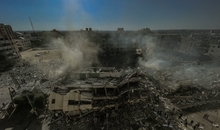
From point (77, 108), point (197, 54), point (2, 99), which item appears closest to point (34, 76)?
point (2, 99)

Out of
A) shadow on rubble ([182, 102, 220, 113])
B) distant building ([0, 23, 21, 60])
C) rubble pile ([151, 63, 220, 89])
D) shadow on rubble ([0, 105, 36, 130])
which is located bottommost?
shadow on rubble ([182, 102, 220, 113])

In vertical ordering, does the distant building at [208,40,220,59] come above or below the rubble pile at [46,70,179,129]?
above

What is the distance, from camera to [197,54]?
27.9 m

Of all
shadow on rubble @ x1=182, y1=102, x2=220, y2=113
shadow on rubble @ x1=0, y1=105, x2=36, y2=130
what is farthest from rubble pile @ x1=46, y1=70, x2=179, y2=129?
shadow on rubble @ x1=0, y1=105, x2=36, y2=130

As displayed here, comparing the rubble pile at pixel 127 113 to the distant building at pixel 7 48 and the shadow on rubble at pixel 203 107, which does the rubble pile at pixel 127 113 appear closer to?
the shadow on rubble at pixel 203 107

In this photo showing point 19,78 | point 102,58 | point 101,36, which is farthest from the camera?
point 101,36

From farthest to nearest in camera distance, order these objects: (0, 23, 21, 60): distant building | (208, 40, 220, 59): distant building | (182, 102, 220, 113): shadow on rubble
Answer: (208, 40, 220, 59): distant building
(0, 23, 21, 60): distant building
(182, 102, 220, 113): shadow on rubble

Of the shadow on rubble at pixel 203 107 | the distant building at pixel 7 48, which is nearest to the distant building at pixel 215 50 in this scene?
the shadow on rubble at pixel 203 107

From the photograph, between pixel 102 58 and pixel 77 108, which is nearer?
pixel 77 108

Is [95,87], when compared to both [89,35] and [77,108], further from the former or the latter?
[89,35]

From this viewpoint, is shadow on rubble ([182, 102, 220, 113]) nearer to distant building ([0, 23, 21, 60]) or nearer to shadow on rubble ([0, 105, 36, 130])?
shadow on rubble ([0, 105, 36, 130])

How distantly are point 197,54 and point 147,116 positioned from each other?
28.1 m

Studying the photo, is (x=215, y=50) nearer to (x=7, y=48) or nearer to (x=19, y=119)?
(x=19, y=119)

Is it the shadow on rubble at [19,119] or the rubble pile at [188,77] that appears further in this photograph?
the rubble pile at [188,77]
